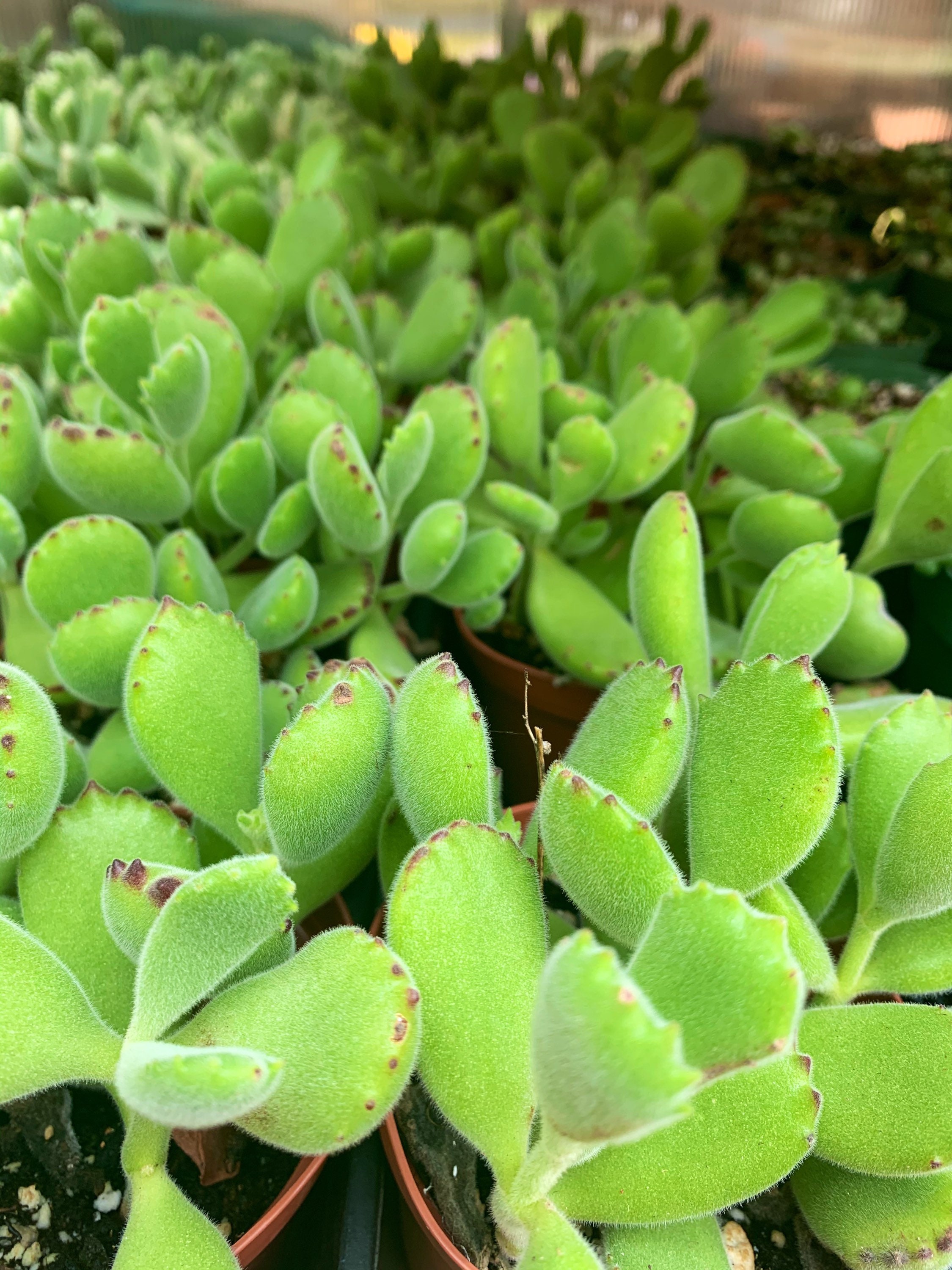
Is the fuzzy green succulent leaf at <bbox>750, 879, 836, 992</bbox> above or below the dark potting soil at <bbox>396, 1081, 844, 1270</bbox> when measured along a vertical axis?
above

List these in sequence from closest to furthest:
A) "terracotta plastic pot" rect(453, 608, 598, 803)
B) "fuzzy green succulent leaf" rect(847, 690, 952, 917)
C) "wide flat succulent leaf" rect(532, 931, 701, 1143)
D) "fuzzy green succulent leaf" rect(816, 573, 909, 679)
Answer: "wide flat succulent leaf" rect(532, 931, 701, 1143) → "fuzzy green succulent leaf" rect(847, 690, 952, 917) → "fuzzy green succulent leaf" rect(816, 573, 909, 679) → "terracotta plastic pot" rect(453, 608, 598, 803)

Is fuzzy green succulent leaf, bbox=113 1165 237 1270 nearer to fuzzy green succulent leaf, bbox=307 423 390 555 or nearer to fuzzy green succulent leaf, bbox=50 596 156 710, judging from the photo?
fuzzy green succulent leaf, bbox=50 596 156 710

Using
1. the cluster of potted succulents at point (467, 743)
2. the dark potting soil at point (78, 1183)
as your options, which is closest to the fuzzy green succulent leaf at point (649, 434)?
the cluster of potted succulents at point (467, 743)

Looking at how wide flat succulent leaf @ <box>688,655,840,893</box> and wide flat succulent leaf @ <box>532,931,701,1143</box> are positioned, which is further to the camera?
wide flat succulent leaf @ <box>688,655,840,893</box>

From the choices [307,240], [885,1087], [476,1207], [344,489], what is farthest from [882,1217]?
[307,240]

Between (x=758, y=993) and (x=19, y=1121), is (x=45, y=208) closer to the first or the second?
(x=19, y=1121)

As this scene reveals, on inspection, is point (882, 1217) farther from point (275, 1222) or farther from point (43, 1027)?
point (43, 1027)

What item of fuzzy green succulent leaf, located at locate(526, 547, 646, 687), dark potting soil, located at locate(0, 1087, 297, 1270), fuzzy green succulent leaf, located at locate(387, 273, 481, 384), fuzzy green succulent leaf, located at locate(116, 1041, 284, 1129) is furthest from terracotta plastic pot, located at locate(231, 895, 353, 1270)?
fuzzy green succulent leaf, located at locate(387, 273, 481, 384)
